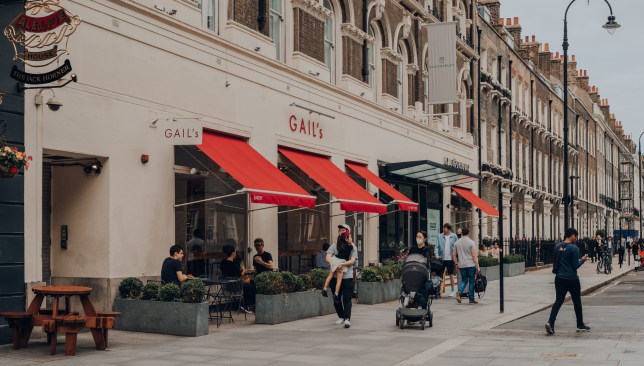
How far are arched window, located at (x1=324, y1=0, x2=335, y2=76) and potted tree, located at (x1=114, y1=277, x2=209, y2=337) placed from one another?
11450 millimetres

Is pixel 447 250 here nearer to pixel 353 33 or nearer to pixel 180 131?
pixel 353 33

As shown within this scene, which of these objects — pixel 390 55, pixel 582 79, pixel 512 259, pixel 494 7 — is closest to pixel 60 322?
pixel 390 55

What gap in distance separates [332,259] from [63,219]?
4.65m

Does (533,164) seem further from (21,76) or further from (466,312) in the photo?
(21,76)

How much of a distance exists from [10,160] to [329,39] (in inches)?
553

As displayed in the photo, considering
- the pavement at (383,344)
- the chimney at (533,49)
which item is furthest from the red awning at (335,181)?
the chimney at (533,49)

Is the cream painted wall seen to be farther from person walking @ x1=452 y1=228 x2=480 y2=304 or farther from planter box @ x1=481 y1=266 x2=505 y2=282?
planter box @ x1=481 y1=266 x2=505 y2=282

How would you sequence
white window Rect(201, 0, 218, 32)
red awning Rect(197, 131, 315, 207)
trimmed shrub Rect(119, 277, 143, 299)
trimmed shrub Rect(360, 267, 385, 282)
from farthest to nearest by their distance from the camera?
trimmed shrub Rect(360, 267, 385, 282) → white window Rect(201, 0, 218, 32) → red awning Rect(197, 131, 315, 207) → trimmed shrub Rect(119, 277, 143, 299)

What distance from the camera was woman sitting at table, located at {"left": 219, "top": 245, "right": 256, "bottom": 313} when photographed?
54.5 ft

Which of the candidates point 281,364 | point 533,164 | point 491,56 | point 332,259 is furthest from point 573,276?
point 533,164

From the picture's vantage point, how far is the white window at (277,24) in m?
20.8

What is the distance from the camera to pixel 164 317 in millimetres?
13680

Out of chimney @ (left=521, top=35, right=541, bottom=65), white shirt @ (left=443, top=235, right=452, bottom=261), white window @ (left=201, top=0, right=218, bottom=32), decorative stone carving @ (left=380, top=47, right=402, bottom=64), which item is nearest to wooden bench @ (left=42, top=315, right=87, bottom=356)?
white window @ (left=201, top=0, right=218, bottom=32)

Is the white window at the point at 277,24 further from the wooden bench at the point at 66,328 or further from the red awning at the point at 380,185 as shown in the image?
the wooden bench at the point at 66,328
